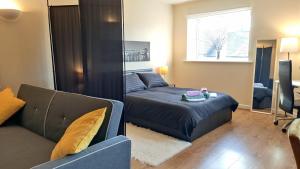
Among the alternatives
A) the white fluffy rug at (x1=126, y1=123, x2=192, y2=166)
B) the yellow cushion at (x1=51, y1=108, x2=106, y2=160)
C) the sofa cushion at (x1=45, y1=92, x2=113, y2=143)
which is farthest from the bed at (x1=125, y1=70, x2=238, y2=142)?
the yellow cushion at (x1=51, y1=108, x2=106, y2=160)

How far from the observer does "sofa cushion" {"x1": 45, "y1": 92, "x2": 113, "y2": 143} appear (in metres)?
1.71

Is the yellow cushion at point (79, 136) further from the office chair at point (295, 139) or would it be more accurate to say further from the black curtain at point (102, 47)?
the office chair at point (295, 139)

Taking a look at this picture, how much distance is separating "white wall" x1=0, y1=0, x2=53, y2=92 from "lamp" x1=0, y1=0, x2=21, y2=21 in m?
0.07

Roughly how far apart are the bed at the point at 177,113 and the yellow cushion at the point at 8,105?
166 cm

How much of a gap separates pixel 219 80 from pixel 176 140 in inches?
98.4

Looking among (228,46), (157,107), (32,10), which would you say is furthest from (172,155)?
(228,46)

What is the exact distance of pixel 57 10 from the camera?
3.05 metres

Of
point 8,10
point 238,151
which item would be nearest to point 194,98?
point 238,151

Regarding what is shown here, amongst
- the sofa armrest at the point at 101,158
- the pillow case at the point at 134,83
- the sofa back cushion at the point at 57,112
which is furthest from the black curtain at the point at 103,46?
the pillow case at the point at 134,83

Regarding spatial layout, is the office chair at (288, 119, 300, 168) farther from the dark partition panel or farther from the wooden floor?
the dark partition panel

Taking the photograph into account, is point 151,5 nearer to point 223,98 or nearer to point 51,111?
point 223,98

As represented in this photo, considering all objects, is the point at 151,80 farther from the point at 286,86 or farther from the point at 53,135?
the point at 53,135

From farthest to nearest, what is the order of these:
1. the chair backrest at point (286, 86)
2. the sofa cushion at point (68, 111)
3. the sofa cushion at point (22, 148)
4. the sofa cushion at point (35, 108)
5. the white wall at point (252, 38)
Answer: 1. the white wall at point (252, 38)
2. the chair backrest at point (286, 86)
3. the sofa cushion at point (35, 108)
4. the sofa cushion at point (68, 111)
5. the sofa cushion at point (22, 148)

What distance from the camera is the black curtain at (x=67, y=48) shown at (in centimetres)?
291
